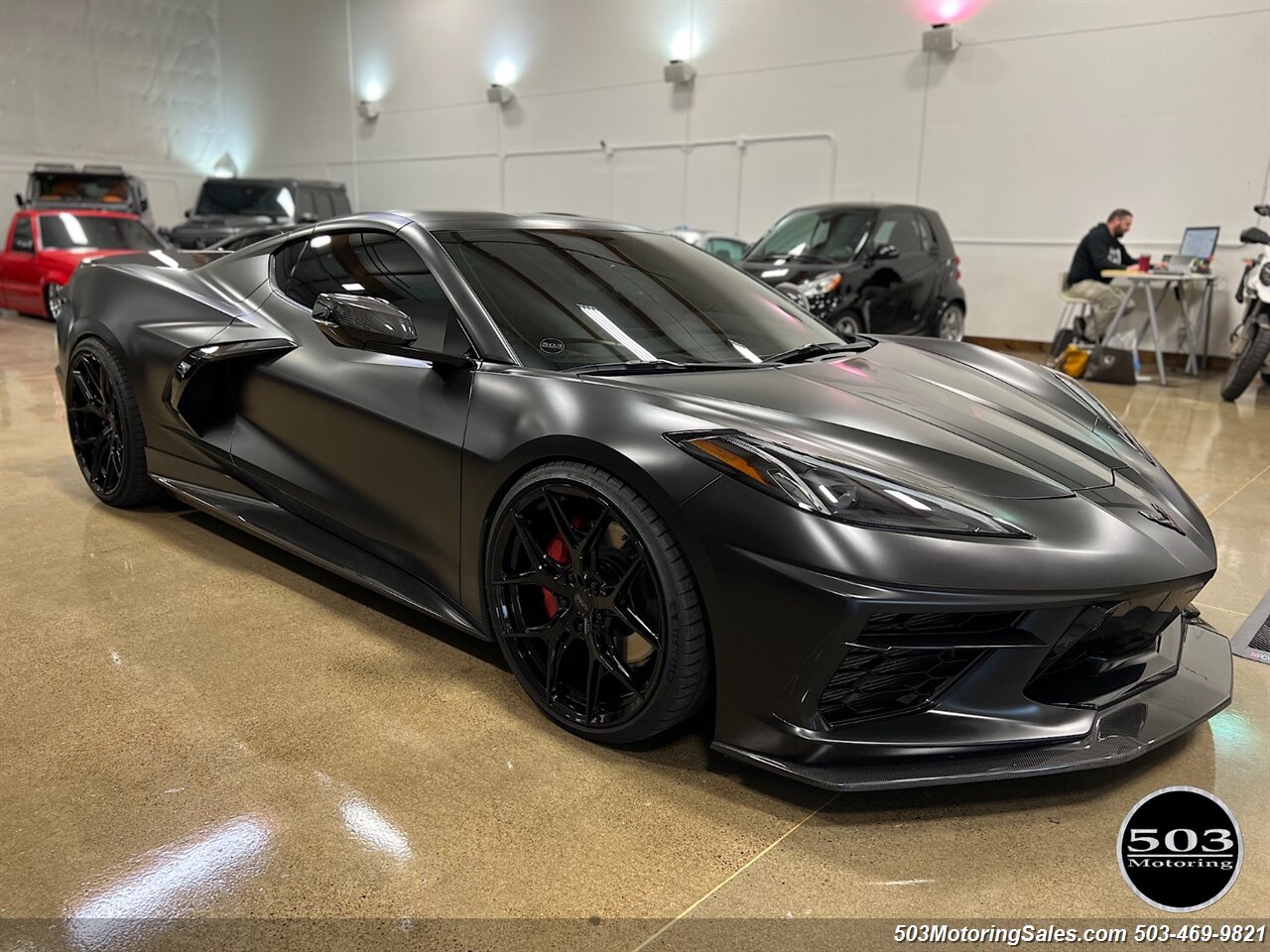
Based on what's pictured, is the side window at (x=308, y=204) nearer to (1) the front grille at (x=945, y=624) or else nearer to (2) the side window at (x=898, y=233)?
(2) the side window at (x=898, y=233)

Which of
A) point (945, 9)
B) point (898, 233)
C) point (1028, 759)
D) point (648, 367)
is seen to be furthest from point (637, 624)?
point (945, 9)

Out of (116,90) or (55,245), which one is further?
(116,90)

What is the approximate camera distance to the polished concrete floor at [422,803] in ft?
4.95

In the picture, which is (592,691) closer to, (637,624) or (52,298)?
(637,624)

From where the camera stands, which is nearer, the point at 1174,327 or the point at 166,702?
the point at 166,702

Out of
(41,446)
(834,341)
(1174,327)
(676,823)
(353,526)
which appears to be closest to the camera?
(676,823)

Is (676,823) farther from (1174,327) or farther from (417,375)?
→ (1174,327)

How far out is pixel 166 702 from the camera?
2.11m

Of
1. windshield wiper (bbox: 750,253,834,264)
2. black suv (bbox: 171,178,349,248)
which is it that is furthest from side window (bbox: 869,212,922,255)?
black suv (bbox: 171,178,349,248)

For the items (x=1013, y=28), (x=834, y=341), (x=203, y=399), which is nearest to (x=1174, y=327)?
(x=1013, y=28)

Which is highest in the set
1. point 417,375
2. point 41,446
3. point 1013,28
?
point 1013,28

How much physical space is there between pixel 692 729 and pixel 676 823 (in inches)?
13.7

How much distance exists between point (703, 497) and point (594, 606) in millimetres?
363

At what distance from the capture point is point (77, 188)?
11.6 meters
